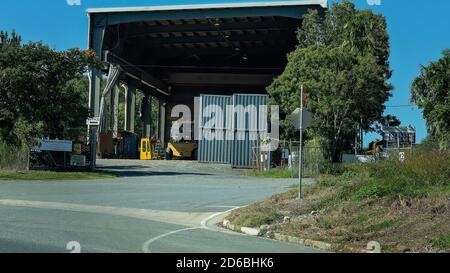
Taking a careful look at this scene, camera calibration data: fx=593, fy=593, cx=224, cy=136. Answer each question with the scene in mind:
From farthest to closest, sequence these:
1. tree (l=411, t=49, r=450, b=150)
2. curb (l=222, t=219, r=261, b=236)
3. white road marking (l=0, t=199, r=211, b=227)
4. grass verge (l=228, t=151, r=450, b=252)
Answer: tree (l=411, t=49, r=450, b=150) < white road marking (l=0, t=199, r=211, b=227) < curb (l=222, t=219, r=261, b=236) < grass verge (l=228, t=151, r=450, b=252)

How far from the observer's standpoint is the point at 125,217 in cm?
1683

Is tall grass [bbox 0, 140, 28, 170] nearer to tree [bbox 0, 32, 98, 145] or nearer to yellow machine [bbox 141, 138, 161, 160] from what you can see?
tree [bbox 0, 32, 98, 145]

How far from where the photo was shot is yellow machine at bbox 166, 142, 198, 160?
65375 mm

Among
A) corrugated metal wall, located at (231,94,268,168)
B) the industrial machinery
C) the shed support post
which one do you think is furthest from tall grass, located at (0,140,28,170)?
the shed support post

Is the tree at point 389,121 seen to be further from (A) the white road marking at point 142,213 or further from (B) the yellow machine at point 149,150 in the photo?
(A) the white road marking at point 142,213

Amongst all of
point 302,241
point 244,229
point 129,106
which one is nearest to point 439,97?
point 244,229

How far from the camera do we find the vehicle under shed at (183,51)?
184 feet

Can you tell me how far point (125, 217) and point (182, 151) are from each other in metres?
48.7

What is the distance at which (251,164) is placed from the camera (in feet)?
167

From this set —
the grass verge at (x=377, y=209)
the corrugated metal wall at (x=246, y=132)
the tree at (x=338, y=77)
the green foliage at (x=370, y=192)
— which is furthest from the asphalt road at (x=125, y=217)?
the corrugated metal wall at (x=246, y=132)

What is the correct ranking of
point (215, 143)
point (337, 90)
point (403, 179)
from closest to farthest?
point (403, 179) < point (337, 90) < point (215, 143)

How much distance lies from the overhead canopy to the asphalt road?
28806mm

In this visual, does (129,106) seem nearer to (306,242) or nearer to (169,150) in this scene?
(169,150)
